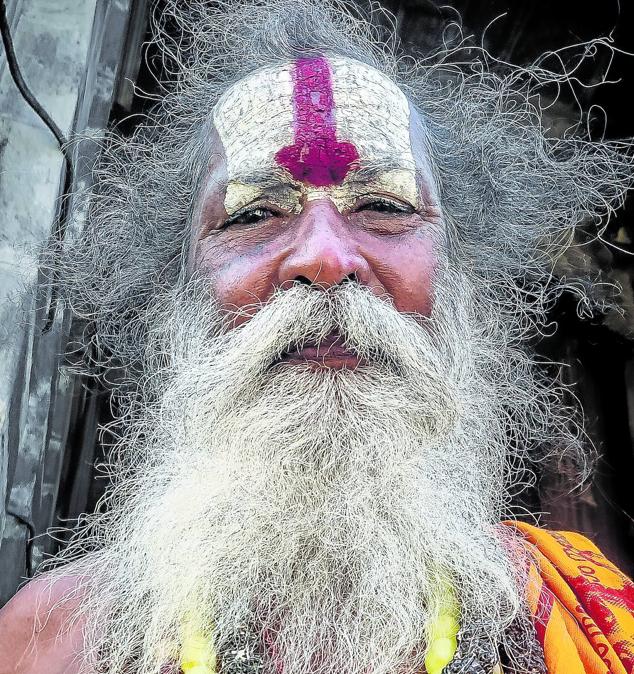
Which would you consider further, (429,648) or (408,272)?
(408,272)

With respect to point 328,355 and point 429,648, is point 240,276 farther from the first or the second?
point 429,648

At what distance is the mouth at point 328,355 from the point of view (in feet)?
4.46

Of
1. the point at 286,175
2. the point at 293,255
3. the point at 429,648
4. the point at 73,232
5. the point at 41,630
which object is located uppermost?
the point at 286,175

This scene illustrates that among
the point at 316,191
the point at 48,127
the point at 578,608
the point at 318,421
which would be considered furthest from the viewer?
the point at 48,127

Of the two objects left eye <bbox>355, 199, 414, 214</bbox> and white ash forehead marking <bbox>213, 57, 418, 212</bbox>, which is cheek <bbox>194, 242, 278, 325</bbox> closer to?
white ash forehead marking <bbox>213, 57, 418, 212</bbox>

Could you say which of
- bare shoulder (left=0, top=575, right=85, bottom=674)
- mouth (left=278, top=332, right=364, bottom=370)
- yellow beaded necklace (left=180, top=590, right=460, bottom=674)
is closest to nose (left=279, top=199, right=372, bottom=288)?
mouth (left=278, top=332, right=364, bottom=370)

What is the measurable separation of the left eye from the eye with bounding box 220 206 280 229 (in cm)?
21

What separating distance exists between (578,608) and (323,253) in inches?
36.4

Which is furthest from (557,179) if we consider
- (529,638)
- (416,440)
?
(529,638)

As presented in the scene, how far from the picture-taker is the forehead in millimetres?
1588

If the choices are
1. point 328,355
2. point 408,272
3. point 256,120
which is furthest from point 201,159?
point 328,355

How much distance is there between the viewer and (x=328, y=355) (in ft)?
4.48

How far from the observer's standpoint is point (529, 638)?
137 centimetres

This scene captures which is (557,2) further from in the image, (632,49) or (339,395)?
(339,395)
